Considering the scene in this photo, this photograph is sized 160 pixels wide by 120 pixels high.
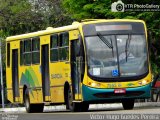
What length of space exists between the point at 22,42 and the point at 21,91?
2177mm

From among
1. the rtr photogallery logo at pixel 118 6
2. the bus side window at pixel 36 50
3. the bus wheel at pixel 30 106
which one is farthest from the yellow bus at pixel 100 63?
the rtr photogallery logo at pixel 118 6

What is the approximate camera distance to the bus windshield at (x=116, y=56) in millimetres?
25734

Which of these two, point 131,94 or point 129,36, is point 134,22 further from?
point 131,94

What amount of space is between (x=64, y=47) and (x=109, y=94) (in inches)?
116

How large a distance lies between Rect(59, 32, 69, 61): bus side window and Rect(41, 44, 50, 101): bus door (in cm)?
156

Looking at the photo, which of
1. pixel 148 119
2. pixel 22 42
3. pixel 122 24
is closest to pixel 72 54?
pixel 122 24

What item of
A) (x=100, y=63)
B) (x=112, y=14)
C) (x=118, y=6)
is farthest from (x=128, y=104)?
(x=112, y=14)

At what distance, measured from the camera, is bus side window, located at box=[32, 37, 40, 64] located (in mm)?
30312

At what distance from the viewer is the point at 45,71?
29.8 m

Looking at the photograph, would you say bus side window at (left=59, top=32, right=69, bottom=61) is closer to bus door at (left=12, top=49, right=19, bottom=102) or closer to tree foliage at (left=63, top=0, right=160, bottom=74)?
bus door at (left=12, top=49, right=19, bottom=102)

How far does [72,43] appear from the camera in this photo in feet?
88.3

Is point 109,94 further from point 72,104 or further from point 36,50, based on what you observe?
point 36,50

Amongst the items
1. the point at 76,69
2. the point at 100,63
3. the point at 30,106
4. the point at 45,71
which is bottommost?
the point at 30,106

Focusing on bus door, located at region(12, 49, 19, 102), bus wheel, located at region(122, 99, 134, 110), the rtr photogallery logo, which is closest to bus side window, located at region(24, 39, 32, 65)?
bus door, located at region(12, 49, 19, 102)
